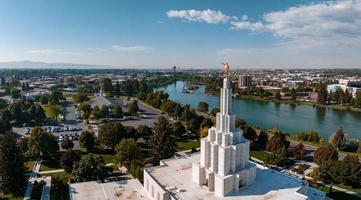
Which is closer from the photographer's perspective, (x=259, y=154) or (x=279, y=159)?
(x=279, y=159)

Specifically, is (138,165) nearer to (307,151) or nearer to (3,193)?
(3,193)

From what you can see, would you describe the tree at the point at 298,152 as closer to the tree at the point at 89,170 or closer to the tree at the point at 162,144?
the tree at the point at 162,144

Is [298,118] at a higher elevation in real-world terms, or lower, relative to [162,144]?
lower

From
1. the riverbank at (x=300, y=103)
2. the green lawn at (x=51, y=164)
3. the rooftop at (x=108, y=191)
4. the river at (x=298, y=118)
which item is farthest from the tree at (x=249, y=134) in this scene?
the riverbank at (x=300, y=103)

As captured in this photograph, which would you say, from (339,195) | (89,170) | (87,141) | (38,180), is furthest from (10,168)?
(339,195)

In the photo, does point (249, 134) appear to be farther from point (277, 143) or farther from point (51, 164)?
point (51, 164)

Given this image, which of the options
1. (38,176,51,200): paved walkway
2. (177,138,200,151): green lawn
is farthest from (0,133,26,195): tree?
(177,138,200,151): green lawn
